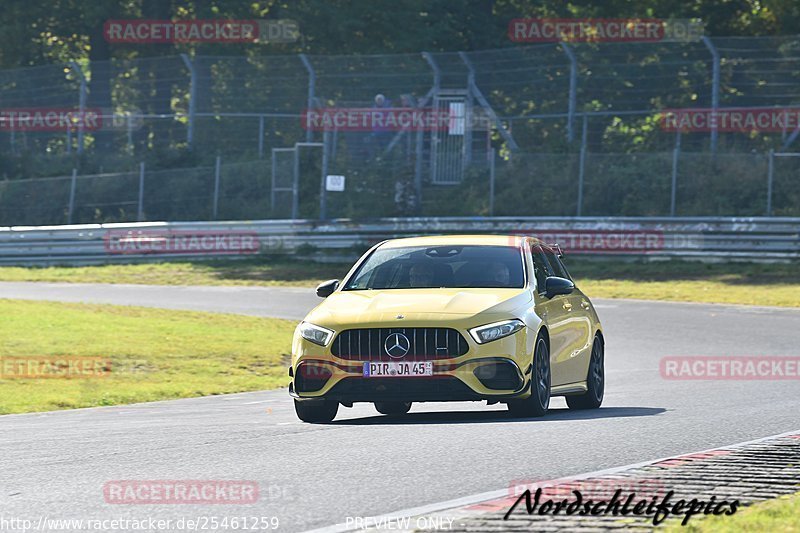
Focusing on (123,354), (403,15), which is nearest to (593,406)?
(123,354)

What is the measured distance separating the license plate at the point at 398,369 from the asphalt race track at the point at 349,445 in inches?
15.5

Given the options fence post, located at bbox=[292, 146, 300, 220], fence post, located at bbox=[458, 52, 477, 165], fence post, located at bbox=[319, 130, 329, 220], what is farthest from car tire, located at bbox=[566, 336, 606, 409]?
fence post, located at bbox=[292, 146, 300, 220]

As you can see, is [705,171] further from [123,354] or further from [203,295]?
[123,354]

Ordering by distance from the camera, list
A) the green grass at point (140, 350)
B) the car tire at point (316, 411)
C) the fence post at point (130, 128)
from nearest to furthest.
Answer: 1. the car tire at point (316, 411)
2. the green grass at point (140, 350)
3. the fence post at point (130, 128)

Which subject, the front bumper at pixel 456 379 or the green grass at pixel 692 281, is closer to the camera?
the front bumper at pixel 456 379

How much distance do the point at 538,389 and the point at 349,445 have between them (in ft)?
7.35

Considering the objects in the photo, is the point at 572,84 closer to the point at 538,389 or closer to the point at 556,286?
the point at 556,286

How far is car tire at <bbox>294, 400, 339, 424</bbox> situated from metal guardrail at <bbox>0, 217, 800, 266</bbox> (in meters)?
20.8

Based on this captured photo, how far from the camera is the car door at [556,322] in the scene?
12414 mm

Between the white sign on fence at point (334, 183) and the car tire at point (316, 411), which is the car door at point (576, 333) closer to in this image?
the car tire at point (316, 411)

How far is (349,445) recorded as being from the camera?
1022 cm

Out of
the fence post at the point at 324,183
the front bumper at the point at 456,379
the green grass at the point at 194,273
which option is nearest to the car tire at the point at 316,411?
the front bumper at the point at 456,379

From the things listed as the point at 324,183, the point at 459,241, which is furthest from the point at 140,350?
the point at 324,183

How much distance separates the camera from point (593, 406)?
44.2 ft
